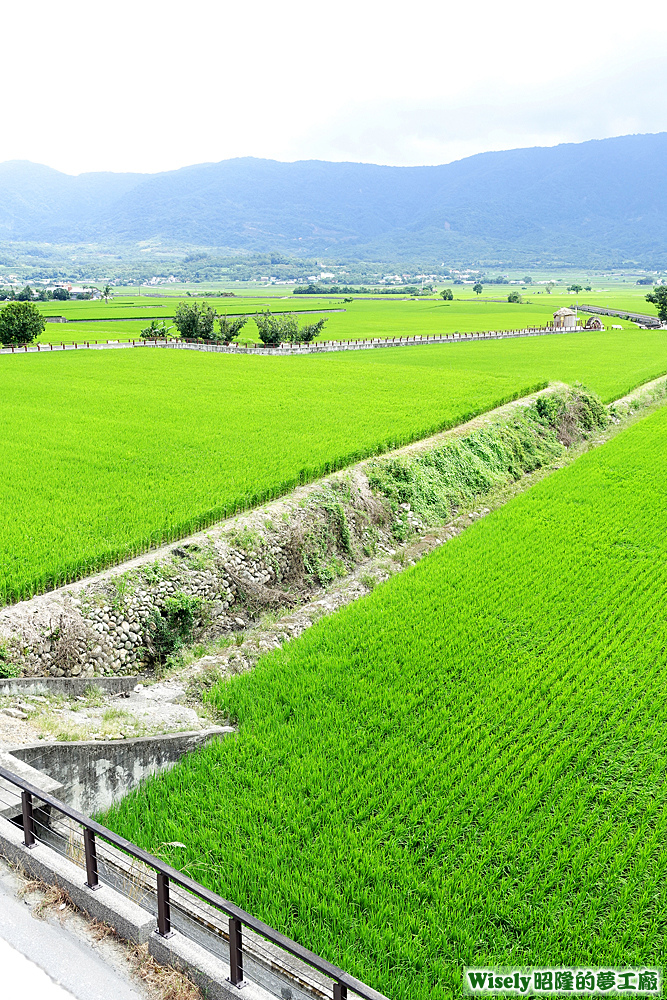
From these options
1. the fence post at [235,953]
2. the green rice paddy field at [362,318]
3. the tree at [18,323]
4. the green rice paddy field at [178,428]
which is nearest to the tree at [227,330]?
the green rice paddy field at [362,318]

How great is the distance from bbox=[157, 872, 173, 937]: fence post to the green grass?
2.90 ft

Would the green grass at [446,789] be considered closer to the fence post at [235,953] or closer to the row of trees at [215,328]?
the fence post at [235,953]

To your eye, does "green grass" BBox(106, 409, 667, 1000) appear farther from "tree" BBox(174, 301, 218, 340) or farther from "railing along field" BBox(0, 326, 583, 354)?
"tree" BBox(174, 301, 218, 340)

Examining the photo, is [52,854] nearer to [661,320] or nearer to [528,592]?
[528,592]

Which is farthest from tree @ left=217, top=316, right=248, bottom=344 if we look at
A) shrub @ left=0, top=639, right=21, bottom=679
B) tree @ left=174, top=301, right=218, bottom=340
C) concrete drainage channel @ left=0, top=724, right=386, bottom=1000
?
concrete drainage channel @ left=0, top=724, right=386, bottom=1000

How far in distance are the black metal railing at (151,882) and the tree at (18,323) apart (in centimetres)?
5228

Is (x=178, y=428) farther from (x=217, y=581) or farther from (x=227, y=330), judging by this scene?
(x=227, y=330)

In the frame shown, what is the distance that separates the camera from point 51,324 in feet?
266

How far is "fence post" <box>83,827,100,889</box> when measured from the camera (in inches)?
237

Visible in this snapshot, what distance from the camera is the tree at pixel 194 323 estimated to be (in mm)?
61344

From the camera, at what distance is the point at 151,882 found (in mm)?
6180

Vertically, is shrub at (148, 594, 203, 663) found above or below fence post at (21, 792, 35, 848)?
below

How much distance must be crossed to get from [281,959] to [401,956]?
1.00 metres

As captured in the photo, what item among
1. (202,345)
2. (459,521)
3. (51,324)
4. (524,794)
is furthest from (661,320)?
(524,794)
